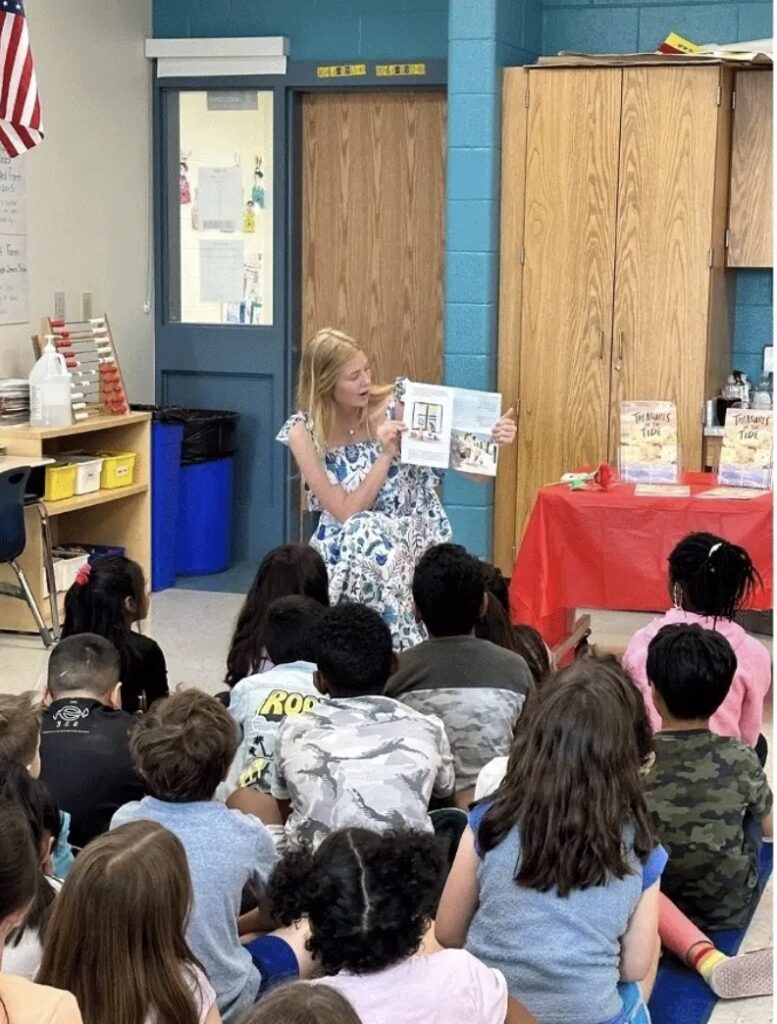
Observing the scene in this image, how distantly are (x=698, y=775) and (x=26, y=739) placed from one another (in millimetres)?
1335

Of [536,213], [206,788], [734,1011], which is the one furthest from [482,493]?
[206,788]

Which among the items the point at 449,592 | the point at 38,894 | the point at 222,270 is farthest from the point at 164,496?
the point at 38,894

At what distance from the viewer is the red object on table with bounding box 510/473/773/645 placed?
4.93 meters

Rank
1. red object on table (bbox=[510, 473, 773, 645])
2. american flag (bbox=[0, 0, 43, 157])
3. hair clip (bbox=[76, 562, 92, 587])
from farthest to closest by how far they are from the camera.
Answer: american flag (bbox=[0, 0, 43, 157]) < red object on table (bbox=[510, 473, 773, 645]) < hair clip (bbox=[76, 562, 92, 587])

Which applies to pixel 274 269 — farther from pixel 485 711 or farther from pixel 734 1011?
pixel 734 1011

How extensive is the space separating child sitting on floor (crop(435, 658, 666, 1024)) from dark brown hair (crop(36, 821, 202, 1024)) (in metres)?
0.68

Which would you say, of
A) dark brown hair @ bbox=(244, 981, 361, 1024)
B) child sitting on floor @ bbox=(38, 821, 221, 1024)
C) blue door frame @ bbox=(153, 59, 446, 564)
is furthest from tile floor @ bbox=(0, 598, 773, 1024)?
dark brown hair @ bbox=(244, 981, 361, 1024)

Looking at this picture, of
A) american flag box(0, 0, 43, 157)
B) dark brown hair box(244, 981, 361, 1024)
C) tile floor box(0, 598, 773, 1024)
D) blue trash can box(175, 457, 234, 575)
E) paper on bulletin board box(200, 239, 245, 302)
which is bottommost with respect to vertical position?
tile floor box(0, 598, 773, 1024)

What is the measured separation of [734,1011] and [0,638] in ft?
12.4

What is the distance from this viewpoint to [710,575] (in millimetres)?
3988

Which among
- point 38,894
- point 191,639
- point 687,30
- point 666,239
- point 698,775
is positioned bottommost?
point 191,639

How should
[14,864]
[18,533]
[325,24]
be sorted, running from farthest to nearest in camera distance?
1. [325,24]
2. [18,533]
3. [14,864]

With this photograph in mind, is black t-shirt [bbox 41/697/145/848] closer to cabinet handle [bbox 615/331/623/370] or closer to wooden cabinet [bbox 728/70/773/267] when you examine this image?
cabinet handle [bbox 615/331/623/370]

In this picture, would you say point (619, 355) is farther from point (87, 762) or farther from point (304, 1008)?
point (304, 1008)
